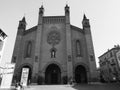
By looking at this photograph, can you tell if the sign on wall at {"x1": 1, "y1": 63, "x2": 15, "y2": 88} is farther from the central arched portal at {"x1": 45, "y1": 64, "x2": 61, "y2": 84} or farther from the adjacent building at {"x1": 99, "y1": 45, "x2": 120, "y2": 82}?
the adjacent building at {"x1": 99, "y1": 45, "x2": 120, "y2": 82}

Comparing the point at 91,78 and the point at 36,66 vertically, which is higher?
the point at 36,66

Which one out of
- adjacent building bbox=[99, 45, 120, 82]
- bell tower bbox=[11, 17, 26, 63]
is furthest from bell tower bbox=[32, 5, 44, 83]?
adjacent building bbox=[99, 45, 120, 82]

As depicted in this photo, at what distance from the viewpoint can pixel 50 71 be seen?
24.2 m

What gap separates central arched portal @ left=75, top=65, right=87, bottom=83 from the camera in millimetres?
23783

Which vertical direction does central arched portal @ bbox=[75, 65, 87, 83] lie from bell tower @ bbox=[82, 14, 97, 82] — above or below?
below

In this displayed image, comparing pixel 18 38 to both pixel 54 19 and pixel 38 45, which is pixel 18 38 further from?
pixel 54 19

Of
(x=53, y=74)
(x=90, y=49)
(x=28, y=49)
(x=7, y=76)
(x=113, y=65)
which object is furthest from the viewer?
(x=113, y=65)

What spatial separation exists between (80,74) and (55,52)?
7770mm

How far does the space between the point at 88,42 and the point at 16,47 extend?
55.2 ft

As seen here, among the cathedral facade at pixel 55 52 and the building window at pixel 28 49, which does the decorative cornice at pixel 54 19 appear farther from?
the building window at pixel 28 49

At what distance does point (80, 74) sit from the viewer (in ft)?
80.1

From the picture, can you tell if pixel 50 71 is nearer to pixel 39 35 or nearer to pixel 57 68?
pixel 57 68

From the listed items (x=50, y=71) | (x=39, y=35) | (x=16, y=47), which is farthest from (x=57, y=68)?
(x=16, y=47)

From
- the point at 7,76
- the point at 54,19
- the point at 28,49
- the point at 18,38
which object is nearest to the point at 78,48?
the point at 54,19
